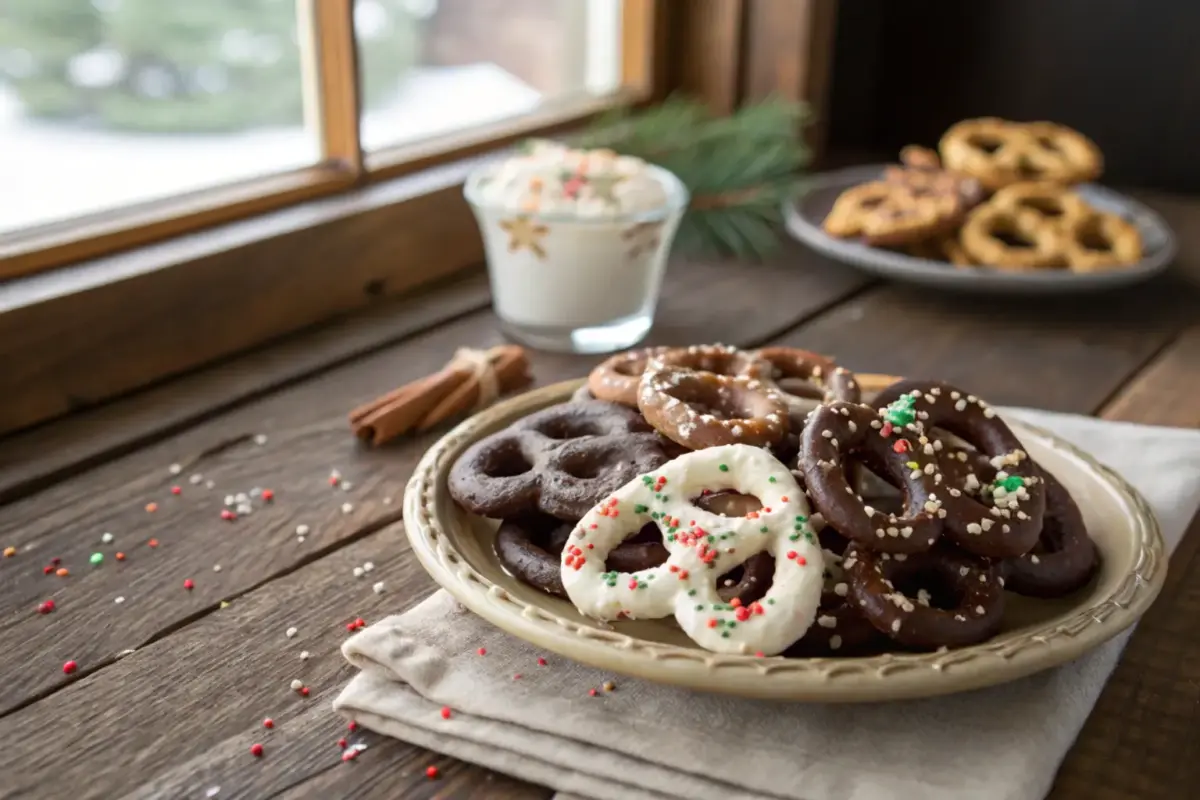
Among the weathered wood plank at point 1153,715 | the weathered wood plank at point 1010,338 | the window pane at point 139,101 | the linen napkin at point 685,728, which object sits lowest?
the weathered wood plank at point 1010,338

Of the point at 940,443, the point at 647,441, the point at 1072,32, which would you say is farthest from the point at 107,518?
the point at 1072,32

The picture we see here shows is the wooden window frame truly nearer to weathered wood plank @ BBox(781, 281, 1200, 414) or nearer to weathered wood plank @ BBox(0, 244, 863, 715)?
weathered wood plank @ BBox(0, 244, 863, 715)

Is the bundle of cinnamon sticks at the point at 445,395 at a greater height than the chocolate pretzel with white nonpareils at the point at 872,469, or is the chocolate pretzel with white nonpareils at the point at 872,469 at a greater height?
the chocolate pretzel with white nonpareils at the point at 872,469

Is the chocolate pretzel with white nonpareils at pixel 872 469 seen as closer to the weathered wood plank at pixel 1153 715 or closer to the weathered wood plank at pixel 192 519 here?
the weathered wood plank at pixel 1153 715

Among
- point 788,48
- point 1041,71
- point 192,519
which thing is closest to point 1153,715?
point 192,519

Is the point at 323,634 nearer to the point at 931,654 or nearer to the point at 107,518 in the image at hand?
the point at 107,518

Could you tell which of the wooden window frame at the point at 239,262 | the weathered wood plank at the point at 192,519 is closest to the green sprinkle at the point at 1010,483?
the weathered wood plank at the point at 192,519
